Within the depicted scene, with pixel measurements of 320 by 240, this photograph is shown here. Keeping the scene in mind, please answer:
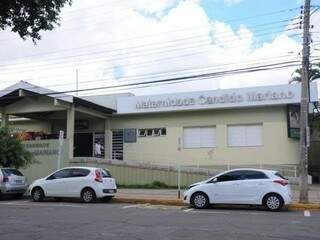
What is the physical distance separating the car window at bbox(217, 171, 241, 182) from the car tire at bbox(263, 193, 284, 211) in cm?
123

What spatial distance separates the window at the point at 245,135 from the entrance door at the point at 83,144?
34.6 ft

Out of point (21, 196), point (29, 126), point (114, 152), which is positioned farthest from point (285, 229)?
point (29, 126)

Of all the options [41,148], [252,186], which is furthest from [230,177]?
[41,148]

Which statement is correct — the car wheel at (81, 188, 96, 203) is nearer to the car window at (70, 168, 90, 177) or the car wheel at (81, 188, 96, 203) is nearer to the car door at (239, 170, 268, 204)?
the car window at (70, 168, 90, 177)

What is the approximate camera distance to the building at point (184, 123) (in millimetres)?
33375

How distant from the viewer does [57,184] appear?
23594mm

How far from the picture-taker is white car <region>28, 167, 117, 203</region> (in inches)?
904

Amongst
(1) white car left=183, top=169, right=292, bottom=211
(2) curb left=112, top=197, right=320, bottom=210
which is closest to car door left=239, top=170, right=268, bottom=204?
(1) white car left=183, top=169, right=292, bottom=211

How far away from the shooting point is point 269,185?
19.6 metres

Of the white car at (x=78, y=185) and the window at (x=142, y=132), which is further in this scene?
the window at (x=142, y=132)

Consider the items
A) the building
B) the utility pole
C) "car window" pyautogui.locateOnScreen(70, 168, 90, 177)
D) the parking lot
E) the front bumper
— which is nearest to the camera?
the parking lot

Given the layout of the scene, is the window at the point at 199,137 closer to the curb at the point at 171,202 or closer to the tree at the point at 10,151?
the tree at the point at 10,151

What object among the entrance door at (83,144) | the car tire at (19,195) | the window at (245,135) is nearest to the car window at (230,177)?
the car tire at (19,195)

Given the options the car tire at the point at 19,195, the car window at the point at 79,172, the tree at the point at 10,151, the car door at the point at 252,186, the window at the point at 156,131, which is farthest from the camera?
the window at the point at 156,131
